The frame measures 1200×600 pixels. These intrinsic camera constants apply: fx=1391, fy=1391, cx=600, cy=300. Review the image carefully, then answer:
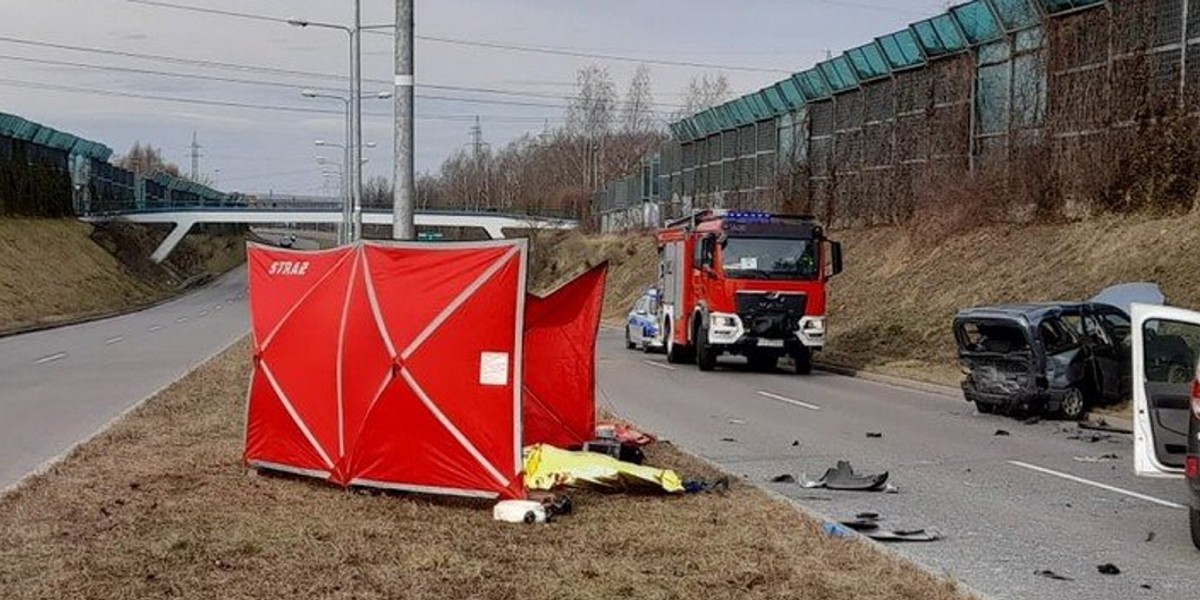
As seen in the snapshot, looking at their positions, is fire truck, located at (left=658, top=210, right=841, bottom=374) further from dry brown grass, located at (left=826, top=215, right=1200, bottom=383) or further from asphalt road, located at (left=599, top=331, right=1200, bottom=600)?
asphalt road, located at (left=599, top=331, right=1200, bottom=600)

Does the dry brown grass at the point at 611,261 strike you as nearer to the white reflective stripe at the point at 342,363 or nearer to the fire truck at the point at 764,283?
the fire truck at the point at 764,283

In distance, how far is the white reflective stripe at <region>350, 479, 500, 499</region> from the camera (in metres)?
9.47

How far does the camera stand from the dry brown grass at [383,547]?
715 centimetres

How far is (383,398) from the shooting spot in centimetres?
977

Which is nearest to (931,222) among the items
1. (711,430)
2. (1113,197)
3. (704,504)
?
(1113,197)

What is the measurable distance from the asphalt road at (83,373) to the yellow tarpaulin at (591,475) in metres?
3.99

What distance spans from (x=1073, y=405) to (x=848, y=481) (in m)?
7.23

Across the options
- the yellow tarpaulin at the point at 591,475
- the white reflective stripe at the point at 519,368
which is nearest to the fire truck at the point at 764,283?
the yellow tarpaulin at the point at 591,475

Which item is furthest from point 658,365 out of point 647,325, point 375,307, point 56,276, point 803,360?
point 56,276

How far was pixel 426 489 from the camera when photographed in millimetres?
9633

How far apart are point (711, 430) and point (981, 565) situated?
297 inches

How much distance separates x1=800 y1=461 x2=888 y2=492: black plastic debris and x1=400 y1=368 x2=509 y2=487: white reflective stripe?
3165mm

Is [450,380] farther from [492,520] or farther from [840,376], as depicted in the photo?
[840,376]

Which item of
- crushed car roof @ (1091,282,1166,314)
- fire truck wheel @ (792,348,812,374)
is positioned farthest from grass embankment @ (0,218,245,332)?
crushed car roof @ (1091,282,1166,314)
